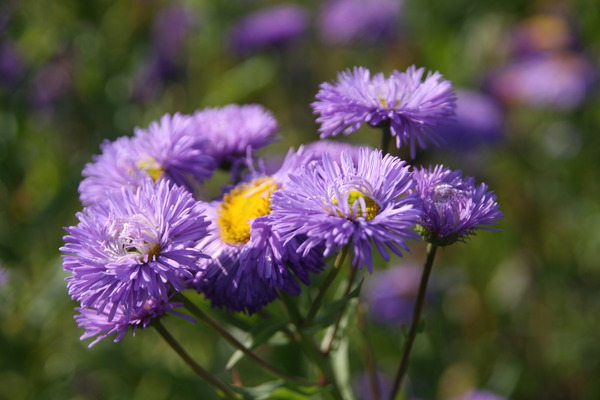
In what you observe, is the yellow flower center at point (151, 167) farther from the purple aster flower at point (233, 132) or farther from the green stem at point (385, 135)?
the green stem at point (385, 135)

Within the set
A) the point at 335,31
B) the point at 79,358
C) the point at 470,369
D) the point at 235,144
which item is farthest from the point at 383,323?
the point at 335,31

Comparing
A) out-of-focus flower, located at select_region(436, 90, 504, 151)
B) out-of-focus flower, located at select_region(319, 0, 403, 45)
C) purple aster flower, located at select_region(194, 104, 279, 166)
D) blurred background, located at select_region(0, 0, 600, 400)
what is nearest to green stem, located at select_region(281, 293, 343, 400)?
purple aster flower, located at select_region(194, 104, 279, 166)

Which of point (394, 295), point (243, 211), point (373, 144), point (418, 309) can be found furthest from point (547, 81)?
point (243, 211)

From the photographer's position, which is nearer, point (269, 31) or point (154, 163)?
point (154, 163)

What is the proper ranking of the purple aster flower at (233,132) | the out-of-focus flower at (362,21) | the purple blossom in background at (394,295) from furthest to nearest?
1. the out-of-focus flower at (362,21)
2. the purple blossom in background at (394,295)
3. the purple aster flower at (233,132)

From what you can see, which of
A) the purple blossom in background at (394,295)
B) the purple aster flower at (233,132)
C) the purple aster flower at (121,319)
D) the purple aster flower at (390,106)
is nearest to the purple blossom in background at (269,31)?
the purple blossom in background at (394,295)

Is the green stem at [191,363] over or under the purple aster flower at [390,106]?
under

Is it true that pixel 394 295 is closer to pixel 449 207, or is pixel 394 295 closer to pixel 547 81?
pixel 547 81

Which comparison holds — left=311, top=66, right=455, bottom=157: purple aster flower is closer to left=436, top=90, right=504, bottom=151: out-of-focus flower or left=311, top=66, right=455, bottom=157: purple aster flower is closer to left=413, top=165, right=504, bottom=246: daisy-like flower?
left=413, top=165, right=504, bottom=246: daisy-like flower
